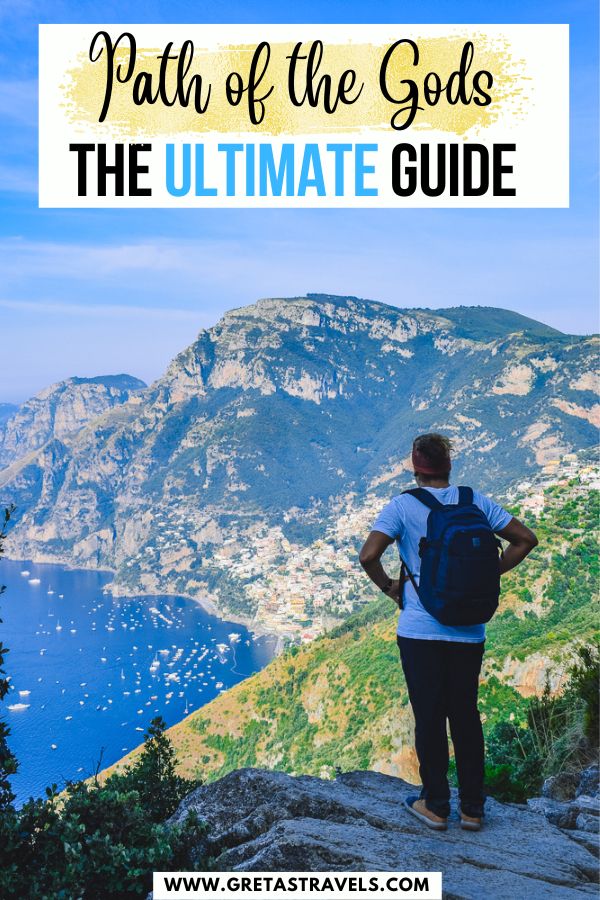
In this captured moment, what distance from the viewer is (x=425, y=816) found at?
2.83 metres

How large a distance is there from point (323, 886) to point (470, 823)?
2.93 ft

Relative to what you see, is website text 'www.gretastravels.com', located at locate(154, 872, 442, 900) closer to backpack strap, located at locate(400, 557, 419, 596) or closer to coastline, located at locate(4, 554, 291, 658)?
backpack strap, located at locate(400, 557, 419, 596)

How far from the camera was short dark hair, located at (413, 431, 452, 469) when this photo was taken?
276 centimetres

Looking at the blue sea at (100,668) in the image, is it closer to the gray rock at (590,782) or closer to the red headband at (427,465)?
the gray rock at (590,782)

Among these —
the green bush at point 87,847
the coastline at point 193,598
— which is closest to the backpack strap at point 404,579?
the green bush at point 87,847

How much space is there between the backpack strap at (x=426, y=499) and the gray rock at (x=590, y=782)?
202 centimetres

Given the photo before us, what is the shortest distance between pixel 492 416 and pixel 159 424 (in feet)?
300

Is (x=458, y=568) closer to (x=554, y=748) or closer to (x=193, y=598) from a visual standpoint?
(x=554, y=748)

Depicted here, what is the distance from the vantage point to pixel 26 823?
107 inches

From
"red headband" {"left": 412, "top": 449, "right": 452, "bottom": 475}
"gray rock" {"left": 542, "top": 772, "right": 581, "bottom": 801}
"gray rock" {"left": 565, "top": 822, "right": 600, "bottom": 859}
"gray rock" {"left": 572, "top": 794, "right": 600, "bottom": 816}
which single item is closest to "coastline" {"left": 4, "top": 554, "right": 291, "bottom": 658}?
"gray rock" {"left": 542, "top": 772, "right": 581, "bottom": 801}

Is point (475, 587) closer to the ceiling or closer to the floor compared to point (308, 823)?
closer to the ceiling

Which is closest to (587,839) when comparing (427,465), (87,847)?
(427,465)

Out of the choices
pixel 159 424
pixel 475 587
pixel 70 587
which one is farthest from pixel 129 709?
pixel 159 424

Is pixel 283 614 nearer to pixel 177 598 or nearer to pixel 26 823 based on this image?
pixel 177 598
